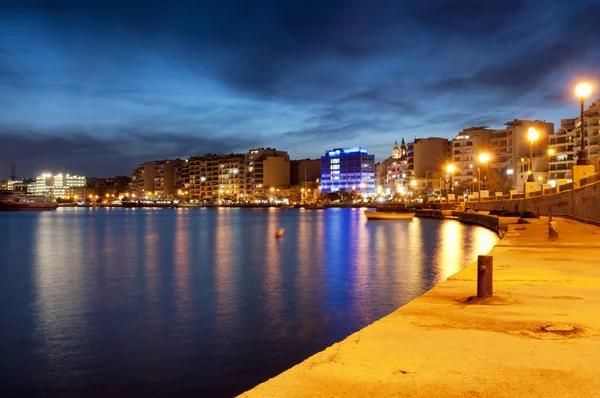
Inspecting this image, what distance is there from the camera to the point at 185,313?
1959 centimetres

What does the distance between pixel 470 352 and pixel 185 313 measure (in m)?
14.0

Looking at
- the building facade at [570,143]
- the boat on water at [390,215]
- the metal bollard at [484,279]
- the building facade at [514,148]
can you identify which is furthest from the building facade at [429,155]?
the metal bollard at [484,279]

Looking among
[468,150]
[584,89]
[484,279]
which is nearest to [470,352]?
[484,279]

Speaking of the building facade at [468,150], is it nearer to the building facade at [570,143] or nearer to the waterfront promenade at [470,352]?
the building facade at [570,143]

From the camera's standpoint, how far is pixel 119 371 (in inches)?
504

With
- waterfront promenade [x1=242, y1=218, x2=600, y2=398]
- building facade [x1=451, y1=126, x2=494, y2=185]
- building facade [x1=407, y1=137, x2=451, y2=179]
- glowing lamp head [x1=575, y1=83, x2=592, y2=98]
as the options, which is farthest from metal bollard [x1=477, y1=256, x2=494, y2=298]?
building facade [x1=407, y1=137, x2=451, y2=179]

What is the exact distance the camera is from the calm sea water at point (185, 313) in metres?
12.5

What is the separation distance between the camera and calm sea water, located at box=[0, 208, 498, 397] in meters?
12.5

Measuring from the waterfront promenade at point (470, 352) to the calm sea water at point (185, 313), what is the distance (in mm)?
4489

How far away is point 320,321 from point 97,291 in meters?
12.5

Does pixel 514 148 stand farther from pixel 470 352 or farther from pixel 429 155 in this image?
pixel 470 352

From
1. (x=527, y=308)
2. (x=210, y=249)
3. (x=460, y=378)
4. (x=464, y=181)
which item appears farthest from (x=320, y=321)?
(x=464, y=181)

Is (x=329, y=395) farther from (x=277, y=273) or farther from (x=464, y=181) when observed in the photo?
(x=464, y=181)

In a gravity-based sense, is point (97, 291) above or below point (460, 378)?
below
